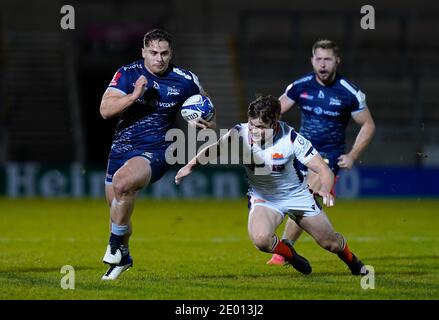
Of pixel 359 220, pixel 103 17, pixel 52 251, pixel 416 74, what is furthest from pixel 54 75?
pixel 52 251

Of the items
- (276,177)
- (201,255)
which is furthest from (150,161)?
(201,255)

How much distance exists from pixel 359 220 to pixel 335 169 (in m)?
6.20

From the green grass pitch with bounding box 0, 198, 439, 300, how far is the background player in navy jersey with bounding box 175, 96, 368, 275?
15.8 inches

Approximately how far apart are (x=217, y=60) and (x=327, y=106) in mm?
18842

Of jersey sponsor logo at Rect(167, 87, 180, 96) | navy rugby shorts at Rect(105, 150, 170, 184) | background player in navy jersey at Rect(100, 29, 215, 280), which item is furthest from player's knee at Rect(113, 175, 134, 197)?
jersey sponsor logo at Rect(167, 87, 180, 96)

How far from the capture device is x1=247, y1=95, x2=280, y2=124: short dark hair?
8.62 metres

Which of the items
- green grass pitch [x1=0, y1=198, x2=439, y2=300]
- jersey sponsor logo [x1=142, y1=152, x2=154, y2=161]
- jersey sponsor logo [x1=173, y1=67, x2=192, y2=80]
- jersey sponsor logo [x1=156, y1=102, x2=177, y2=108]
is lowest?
green grass pitch [x1=0, y1=198, x2=439, y2=300]

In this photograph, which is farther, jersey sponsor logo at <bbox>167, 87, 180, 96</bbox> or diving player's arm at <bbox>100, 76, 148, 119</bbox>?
jersey sponsor logo at <bbox>167, 87, 180, 96</bbox>

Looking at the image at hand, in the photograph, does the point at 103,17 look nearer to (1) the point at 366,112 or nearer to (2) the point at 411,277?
(1) the point at 366,112

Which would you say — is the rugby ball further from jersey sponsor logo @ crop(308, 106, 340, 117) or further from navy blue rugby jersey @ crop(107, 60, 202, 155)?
jersey sponsor logo @ crop(308, 106, 340, 117)

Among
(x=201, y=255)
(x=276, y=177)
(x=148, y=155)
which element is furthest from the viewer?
(x=201, y=255)

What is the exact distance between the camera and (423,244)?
13.0 m

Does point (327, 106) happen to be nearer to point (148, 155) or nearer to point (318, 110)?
point (318, 110)

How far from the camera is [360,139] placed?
10898 mm
